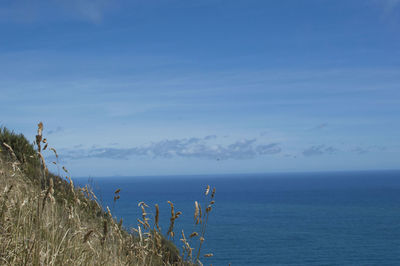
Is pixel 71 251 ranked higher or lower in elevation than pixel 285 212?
higher

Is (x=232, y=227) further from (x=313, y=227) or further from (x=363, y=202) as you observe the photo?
(x=363, y=202)

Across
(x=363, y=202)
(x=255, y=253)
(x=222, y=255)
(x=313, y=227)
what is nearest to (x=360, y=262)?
(x=255, y=253)

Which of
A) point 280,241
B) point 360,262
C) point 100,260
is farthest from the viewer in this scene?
point 280,241

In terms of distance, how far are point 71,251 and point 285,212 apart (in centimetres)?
14684

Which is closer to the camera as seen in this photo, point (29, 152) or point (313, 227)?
point (29, 152)

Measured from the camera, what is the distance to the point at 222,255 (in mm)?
76688

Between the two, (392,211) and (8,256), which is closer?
(8,256)

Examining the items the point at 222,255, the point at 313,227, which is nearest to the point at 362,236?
the point at 313,227

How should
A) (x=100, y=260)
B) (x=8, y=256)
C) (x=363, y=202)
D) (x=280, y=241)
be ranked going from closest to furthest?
1. (x=8, y=256)
2. (x=100, y=260)
3. (x=280, y=241)
4. (x=363, y=202)

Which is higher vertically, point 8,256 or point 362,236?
point 8,256

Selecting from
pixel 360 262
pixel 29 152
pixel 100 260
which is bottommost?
pixel 360 262

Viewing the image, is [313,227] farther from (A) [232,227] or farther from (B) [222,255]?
(B) [222,255]

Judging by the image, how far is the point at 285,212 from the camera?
14412 cm

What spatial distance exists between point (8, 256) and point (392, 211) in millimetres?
163928
